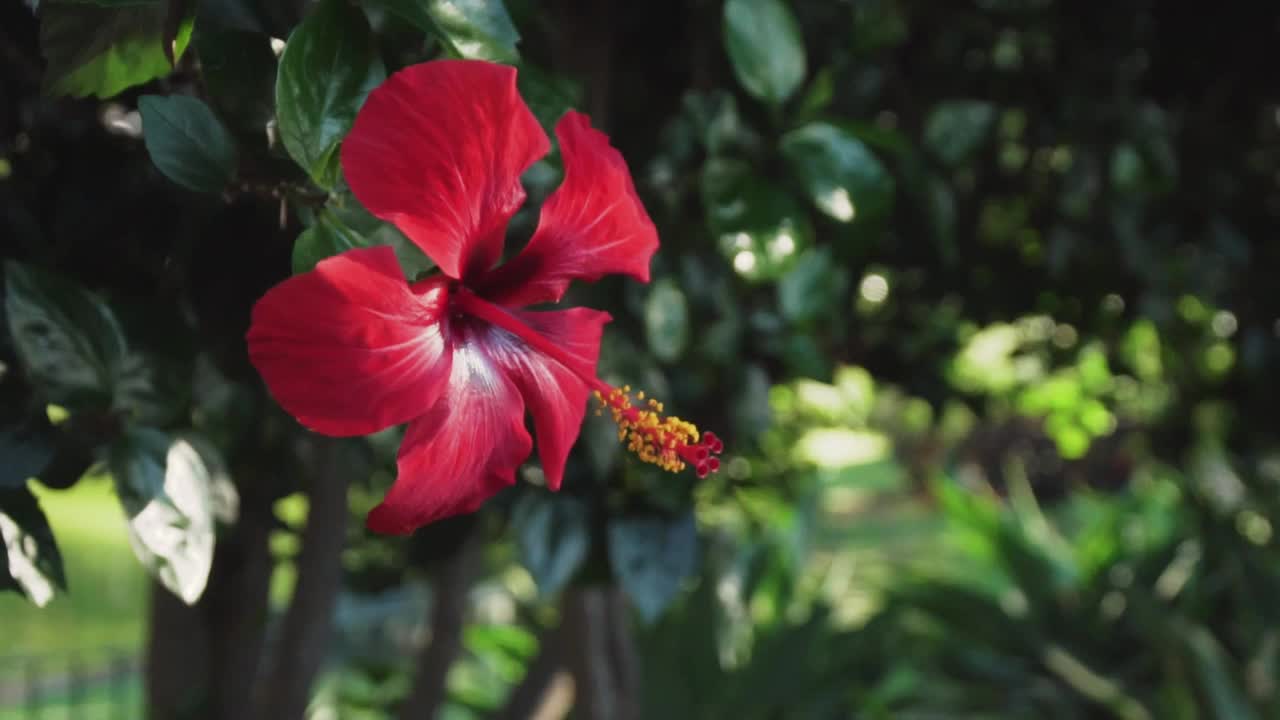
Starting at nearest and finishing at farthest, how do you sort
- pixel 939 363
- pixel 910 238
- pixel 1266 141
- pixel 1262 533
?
pixel 910 238 < pixel 1266 141 < pixel 939 363 < pixel 1262 533

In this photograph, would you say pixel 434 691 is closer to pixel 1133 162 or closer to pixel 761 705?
pixel 1133 162

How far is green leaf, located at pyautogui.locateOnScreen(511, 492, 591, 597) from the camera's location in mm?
896

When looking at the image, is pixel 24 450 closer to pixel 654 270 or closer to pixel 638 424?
pixel 638 424

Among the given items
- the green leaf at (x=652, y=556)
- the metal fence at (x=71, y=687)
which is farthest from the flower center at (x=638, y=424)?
the metal fence at (x=71, y=687)

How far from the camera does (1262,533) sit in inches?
143

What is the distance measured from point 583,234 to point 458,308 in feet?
0.19

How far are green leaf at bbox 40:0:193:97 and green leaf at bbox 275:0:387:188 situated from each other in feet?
0.15

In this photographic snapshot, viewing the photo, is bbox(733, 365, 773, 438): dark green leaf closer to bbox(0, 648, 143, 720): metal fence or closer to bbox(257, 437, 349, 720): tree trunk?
bbox(257, 437, 349, 720): tree trunk

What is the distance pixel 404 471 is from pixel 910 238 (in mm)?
777

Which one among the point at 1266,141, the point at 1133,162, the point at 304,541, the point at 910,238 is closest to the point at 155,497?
the point at 304,541

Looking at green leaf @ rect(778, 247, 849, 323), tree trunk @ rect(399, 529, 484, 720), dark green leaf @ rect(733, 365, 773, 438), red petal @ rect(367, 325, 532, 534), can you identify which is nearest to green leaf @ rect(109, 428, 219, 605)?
red petal @ rect(367, 325, 532, 534)

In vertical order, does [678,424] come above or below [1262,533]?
above

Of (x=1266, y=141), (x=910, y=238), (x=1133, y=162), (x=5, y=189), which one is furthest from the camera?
(x=1266, y=141)

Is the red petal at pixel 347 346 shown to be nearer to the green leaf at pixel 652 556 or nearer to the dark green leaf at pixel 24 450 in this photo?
the dark green leaf at pixel 24 450
